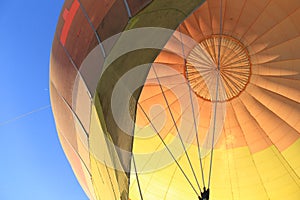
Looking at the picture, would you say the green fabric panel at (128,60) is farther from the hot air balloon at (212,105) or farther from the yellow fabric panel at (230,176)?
the yellow fabric panel at (230,176)

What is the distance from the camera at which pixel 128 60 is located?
15.1ft

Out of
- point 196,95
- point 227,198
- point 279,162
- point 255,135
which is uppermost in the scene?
point 196,95

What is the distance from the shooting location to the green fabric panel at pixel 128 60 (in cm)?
429

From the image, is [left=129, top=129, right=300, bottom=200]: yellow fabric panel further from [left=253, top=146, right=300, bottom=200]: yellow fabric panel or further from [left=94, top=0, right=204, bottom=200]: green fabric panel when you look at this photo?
[left=94, top=0, right=204, bottom=200]: green fabric panel

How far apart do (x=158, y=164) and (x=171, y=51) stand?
1993 mm

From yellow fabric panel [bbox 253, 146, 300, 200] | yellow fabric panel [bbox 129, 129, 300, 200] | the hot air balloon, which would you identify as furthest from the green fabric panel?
yellow fabric panel [bbox 253, 146, 300, 200]

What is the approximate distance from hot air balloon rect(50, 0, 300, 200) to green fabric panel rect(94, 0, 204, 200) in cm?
78

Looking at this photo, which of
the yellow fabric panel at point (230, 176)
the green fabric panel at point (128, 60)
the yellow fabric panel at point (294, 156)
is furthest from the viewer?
the yellow fabric panel at point (230, 176)

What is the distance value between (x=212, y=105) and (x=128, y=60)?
280 centimetres

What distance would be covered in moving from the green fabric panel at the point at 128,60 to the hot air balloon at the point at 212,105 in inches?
30.8

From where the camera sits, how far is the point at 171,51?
21.9ft

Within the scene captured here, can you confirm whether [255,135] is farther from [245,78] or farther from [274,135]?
[245,78]

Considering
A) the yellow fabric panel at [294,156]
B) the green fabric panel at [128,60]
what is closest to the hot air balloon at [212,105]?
the yellow fabric panel at [294,156]

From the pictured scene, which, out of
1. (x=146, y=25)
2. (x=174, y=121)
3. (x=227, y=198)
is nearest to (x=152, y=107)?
(x=174, y=121)
